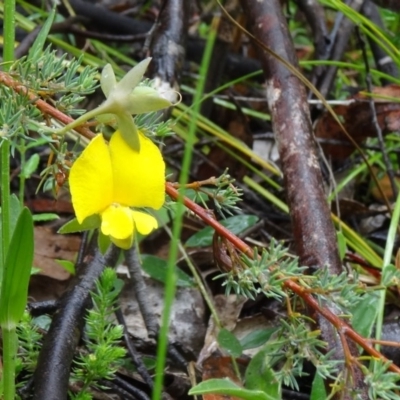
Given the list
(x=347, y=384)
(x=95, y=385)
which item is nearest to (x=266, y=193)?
(x=95, y=385)

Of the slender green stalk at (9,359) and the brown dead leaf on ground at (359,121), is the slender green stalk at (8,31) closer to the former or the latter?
the slender green stalk at (9,359)

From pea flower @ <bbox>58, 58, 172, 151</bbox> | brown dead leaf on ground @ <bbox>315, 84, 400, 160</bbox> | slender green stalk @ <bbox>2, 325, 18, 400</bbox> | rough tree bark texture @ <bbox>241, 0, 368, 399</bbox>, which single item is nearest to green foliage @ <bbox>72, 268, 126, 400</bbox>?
slender green stalk @ <bbox>2, 325, 18, 400</bbox>

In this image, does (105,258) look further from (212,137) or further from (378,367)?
(212,137)

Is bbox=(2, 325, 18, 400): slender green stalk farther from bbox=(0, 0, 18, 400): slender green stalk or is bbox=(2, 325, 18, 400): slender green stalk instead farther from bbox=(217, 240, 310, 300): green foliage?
bbox=(217, 240, 310, 300): green foliage

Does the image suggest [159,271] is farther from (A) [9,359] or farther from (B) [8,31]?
(B) [8,31]

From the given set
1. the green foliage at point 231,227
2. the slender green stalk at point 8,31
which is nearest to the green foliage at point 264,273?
the slender green stalk at point 8,31

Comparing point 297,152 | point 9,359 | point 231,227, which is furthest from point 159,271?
point 9,359
